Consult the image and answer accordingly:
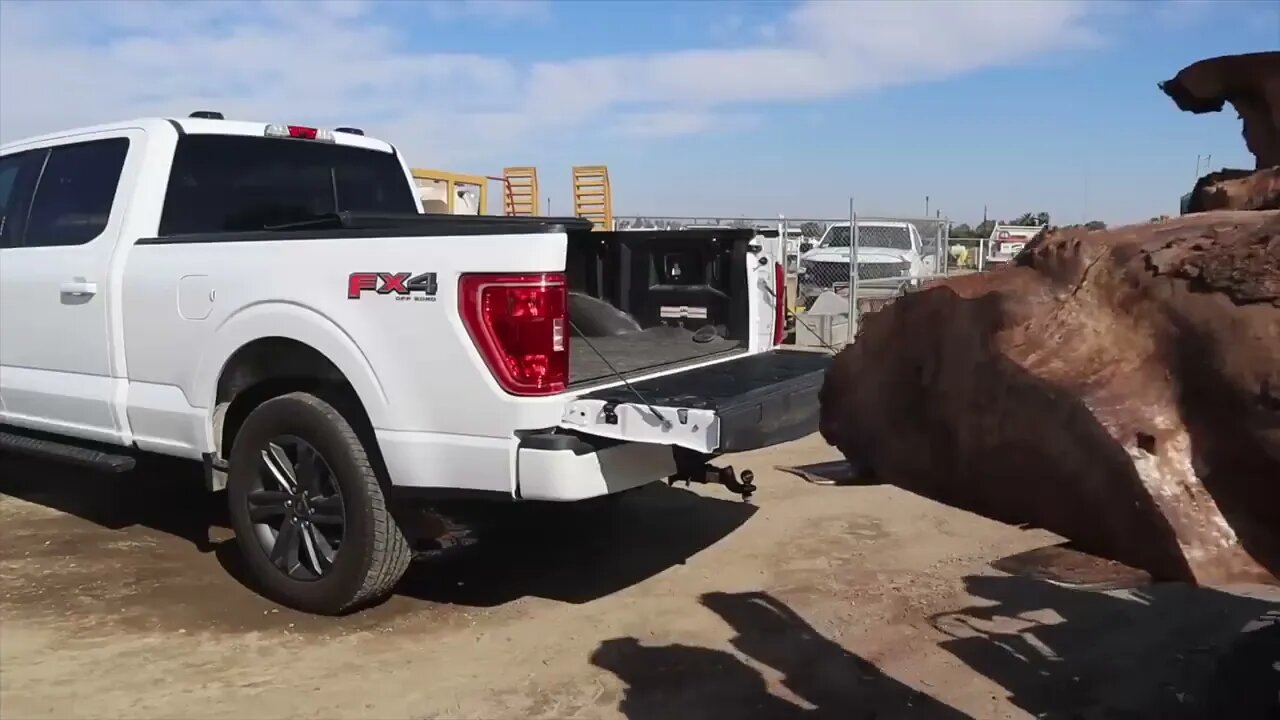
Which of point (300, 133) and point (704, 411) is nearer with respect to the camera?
point (704, 411)

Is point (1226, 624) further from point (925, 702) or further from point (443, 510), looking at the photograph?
point (443, 510)

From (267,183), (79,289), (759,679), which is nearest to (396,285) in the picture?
(759,679)

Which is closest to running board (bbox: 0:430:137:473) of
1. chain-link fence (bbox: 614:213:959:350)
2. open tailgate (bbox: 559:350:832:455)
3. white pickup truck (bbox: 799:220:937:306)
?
open tailgate (bbox: 559:350:832:455)

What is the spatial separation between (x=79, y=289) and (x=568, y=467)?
3.04m

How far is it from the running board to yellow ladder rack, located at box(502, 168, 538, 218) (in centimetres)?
1370

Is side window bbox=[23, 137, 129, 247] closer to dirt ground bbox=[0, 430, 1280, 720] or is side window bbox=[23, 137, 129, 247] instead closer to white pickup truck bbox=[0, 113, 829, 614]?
white pickup truck bbox=[0, 113, 829, 614]

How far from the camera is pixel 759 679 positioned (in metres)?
3.96

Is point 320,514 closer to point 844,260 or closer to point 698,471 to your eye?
point 698,471

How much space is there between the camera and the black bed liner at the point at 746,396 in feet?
13.3

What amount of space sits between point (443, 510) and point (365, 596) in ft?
1.55

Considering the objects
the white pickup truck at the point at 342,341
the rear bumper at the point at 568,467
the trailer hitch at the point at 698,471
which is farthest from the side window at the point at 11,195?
the trailer hitch at the point at 698,471

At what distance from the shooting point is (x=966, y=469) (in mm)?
2137

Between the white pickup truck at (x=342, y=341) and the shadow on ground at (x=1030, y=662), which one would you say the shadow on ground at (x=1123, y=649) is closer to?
the shadow on ground at (x=1030, y=662)

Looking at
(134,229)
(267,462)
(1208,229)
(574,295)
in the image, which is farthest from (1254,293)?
(134,229)
